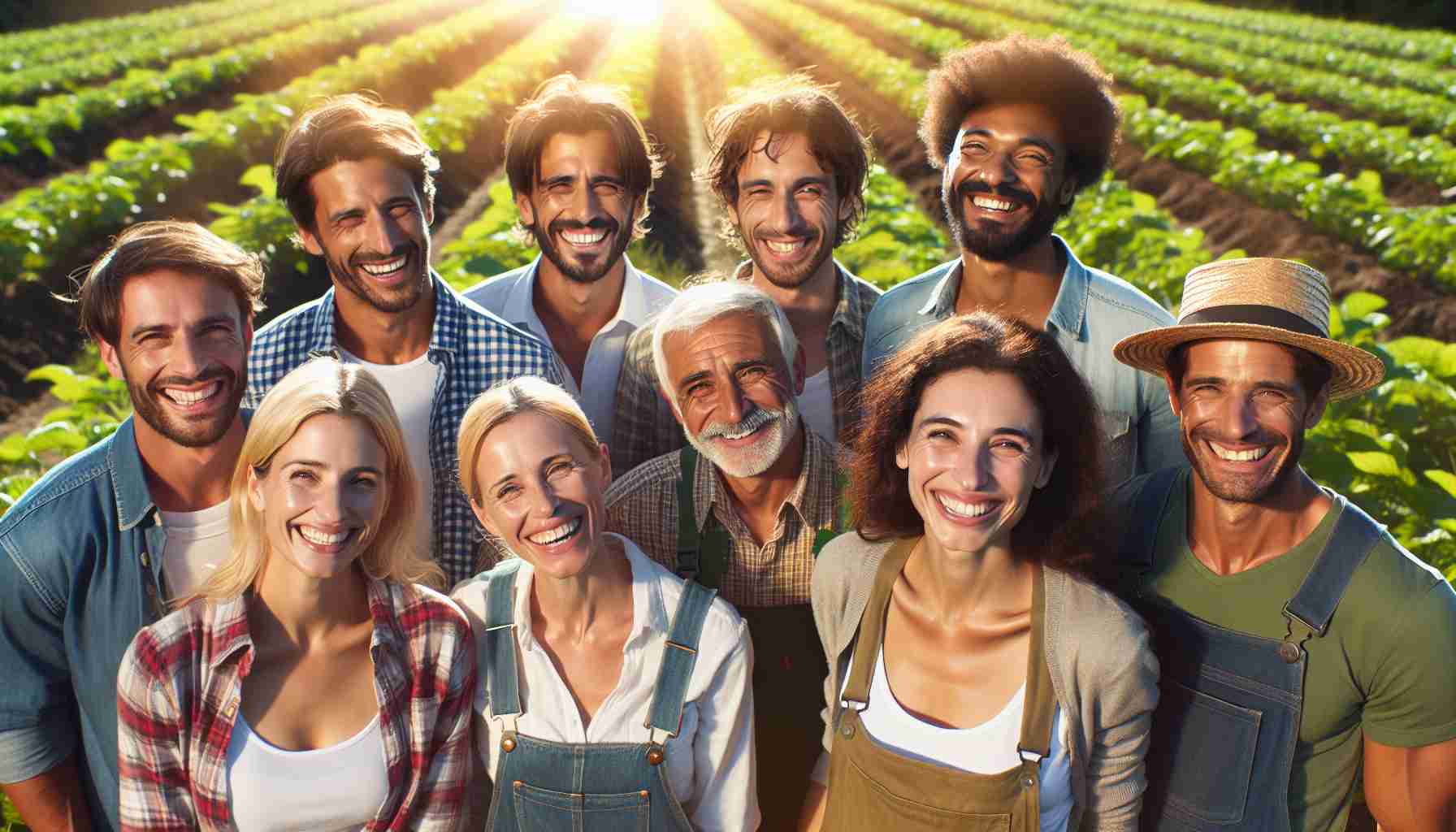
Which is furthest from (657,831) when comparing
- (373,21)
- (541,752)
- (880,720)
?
(373,21)

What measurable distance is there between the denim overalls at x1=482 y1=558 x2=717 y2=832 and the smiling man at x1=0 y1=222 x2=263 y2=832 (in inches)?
37.8

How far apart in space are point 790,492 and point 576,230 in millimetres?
1360

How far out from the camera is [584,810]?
2613mm

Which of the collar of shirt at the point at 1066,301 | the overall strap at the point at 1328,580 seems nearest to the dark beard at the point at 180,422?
the collar of shirt at the point at 1066,301

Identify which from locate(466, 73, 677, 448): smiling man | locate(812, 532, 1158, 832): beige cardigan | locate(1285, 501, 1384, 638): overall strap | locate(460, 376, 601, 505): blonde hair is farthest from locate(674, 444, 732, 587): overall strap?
locate(1285, 501, 1384, 638): overall strap

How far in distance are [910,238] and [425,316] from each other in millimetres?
6924

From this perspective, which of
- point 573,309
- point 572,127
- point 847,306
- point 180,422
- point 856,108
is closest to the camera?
point 180,422

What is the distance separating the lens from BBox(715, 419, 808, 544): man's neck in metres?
3.21

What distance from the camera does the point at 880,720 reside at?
2.53m

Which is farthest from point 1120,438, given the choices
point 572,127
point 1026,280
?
point 572,127

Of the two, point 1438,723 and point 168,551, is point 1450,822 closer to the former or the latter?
point 1438,723

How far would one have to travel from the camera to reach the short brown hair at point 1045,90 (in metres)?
3.70

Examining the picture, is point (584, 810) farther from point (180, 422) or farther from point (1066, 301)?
point (1066, 301)

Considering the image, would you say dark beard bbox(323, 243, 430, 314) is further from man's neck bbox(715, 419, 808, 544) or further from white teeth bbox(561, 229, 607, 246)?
man's neck bbox(715, 419, 808, 544)
